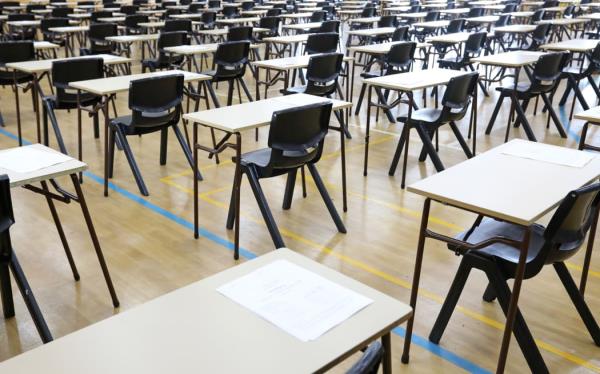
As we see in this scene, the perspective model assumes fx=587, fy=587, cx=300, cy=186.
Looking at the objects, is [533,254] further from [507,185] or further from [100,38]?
[100,38]

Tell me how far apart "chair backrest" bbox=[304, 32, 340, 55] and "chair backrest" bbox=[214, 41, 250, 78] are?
1008mm

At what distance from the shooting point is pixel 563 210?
211 centimetres

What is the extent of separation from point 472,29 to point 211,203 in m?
9.12

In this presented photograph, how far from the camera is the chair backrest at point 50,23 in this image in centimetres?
936

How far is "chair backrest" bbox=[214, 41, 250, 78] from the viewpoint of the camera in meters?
6.19

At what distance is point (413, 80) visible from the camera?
483cm

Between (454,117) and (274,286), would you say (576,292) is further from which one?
(454,117)

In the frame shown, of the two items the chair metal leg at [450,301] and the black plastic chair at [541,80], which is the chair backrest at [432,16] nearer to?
A: the black plastic chair at [541,80]

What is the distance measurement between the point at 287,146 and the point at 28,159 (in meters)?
1.35

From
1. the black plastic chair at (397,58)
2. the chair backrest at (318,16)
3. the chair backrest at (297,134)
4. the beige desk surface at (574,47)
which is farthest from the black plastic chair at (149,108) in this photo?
the chair backrest at (318,16)

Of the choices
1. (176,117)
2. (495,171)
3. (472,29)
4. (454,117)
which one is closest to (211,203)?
(176,117)

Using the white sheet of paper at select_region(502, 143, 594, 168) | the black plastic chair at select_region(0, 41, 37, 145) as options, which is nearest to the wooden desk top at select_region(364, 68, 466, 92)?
the white sheet of paper at select_region(502, 143, 594, 168)

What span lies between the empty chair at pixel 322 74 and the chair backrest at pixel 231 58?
0.91m

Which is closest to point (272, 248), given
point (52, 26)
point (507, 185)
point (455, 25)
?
point (507, 185)
